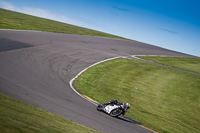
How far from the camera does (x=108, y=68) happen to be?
72.9 feet

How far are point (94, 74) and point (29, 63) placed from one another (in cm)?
572

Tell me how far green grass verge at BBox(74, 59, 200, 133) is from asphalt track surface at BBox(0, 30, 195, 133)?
154cm

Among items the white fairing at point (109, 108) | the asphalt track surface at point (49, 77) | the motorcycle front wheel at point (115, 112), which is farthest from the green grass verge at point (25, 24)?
the motorcycle front wheel at point (115, 112)

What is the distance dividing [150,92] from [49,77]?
7925 mm

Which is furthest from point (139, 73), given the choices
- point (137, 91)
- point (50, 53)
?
point (50, 53)

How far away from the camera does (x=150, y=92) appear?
17.5 metres

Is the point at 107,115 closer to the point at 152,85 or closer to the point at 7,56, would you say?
the point at 152,85

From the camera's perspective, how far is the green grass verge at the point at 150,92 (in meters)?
13.6

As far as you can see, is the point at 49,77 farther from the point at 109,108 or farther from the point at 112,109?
the point at 112,109

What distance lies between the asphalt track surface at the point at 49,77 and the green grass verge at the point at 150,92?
154 cm

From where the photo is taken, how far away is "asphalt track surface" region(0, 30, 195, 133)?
10.4m

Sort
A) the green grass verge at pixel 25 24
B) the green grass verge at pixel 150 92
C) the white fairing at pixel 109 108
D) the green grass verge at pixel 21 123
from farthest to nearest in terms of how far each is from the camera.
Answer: the green grass verge at pixel 25 24 < the green grass verge at pixel 150 92 < the white fairing at pixel 109 108 < the green grass verge at pixel 21 123

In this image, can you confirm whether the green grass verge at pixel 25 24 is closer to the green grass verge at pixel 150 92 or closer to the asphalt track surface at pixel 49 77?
the asphalt track surface at pixel 49 77

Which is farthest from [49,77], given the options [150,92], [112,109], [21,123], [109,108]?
[21,123]
